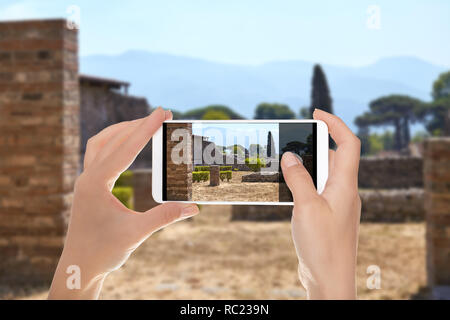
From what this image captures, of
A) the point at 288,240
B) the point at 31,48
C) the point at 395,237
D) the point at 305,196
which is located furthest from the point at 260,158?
the point at 395,237

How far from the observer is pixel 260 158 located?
190 centimetres

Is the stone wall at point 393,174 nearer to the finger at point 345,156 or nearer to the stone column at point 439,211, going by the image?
the stone column at point 439,211

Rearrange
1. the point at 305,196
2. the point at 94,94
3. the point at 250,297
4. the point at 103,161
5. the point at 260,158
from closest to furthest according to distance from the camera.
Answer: the point at 305,196 < the point at 103,161 < the point at 260,158 < the point at 250,297 < the point at 94,94

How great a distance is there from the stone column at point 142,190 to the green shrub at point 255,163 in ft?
29.5

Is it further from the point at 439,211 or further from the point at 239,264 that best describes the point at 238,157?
the point at 239,264

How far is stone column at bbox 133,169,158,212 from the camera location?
1064 cm

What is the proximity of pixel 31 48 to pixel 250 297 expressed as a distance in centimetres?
488

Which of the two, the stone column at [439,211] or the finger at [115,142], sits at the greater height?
the finger at [115,142]

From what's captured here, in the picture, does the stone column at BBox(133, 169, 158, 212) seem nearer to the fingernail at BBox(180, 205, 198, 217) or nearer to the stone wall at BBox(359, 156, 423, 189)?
the fingernail at BBox(180, 205, 198, 217)

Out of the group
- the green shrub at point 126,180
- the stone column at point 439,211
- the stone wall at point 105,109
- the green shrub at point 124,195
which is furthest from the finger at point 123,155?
the stone wall at point 105,109

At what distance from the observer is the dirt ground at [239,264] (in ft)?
19.6

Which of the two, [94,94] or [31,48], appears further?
[94,94]

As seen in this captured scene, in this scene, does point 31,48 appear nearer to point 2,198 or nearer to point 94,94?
point 2,198

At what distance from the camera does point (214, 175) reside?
6.31ft
